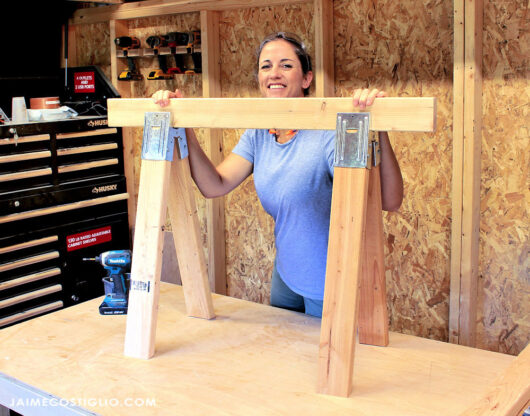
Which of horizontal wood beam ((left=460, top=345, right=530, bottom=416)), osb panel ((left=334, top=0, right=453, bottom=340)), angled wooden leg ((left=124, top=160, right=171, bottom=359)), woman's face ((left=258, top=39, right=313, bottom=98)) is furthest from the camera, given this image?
osb panel ((left=334, top=0, right=453, bottom=340))

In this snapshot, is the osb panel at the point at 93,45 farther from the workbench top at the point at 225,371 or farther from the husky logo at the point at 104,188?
the workbench top at the point at 225,371

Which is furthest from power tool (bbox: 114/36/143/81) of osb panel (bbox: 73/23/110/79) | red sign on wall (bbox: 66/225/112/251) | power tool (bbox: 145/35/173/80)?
red sign on wall (bbox: 66/225/112/251)

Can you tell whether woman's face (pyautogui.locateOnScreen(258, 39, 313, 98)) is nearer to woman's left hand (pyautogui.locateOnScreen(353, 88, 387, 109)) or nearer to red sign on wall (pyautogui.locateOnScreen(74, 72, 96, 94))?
woman's left hand (pyautogui.locateOnScreen(353, 88, 387, 109))

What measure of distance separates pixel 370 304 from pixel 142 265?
0.60 metres

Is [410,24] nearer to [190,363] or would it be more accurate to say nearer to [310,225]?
[310,225]

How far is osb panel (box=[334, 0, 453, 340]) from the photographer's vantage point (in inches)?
106

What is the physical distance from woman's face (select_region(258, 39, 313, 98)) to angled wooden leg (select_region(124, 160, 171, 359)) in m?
0.46

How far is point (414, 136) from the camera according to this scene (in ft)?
9.22

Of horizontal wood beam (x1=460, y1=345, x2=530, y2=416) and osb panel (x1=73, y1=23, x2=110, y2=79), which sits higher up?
osb panel (x1=73, y1=23, x2=110, y2=79)

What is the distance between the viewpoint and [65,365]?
1.58 metres

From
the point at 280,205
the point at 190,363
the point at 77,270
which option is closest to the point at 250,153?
the point at 280,205

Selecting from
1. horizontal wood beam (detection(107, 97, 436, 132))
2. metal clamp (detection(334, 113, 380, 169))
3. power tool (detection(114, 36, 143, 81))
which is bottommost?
metal clamp (detection(334, 113, 380, 169))

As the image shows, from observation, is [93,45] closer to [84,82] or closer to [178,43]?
[84,82]

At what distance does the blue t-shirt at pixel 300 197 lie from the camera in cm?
185
